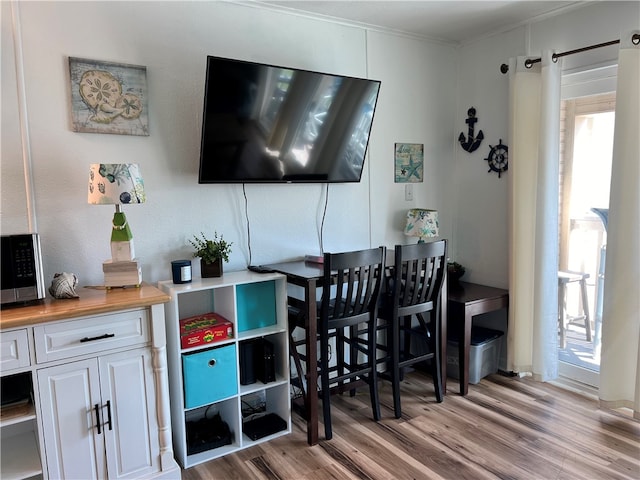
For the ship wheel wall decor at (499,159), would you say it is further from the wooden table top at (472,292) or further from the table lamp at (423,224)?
the wooden table top at (472,292)

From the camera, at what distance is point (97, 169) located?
6.85ft

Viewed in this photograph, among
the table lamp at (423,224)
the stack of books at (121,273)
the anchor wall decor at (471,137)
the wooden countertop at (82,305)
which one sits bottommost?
the wooden countertop at (82,305)

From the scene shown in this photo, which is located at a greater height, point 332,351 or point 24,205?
point 24,205

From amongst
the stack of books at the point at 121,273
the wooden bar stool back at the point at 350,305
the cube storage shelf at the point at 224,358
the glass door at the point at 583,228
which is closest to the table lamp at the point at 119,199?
the stack of books at the point at 121,273

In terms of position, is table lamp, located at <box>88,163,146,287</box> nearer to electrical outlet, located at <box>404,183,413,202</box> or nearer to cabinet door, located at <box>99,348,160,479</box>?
cabinet door, located at <box>99,348,160,479</box>

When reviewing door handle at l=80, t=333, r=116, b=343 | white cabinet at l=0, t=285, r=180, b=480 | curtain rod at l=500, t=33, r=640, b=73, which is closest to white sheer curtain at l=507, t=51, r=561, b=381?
curtain rod at l=500, t=33, r=640, b=73

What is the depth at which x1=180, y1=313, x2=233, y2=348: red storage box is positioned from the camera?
91.6 inches

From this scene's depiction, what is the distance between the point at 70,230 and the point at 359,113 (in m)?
1.81

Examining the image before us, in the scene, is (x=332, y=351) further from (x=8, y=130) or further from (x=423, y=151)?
(x=8, y=130)

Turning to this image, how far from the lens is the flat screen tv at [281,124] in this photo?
7.97 feet

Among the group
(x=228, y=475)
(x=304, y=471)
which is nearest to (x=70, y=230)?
(x=228, y=475)

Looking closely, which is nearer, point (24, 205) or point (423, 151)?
point (24, 205)

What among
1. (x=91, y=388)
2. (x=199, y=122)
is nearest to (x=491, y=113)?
(x=199, y=122)

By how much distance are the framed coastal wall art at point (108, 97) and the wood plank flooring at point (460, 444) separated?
180cm
